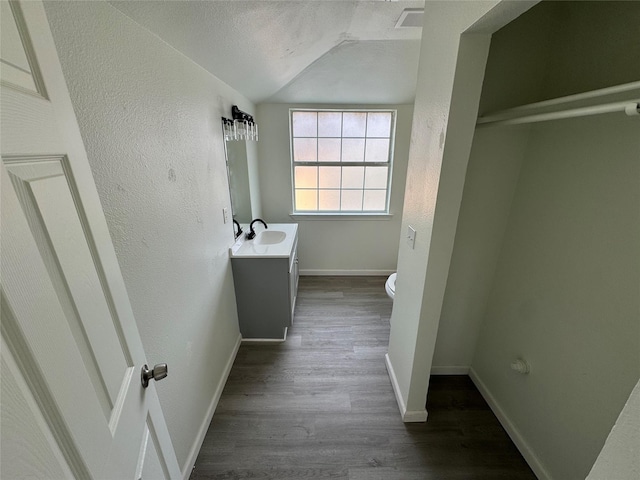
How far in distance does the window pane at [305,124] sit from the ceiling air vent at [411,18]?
1.40m

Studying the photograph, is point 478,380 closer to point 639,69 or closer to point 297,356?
point 297,356

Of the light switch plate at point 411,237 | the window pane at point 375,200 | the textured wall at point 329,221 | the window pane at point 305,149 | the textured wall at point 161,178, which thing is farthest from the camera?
the window pane at point 375,200

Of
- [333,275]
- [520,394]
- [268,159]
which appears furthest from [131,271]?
[333,275]

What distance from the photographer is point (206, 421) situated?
1585mm

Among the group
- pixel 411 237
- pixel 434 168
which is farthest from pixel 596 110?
pixel 411 237

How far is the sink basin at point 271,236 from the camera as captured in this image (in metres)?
2.65

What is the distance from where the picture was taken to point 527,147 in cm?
140

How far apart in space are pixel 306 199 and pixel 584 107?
8.92ft

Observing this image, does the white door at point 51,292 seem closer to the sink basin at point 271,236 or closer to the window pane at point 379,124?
the sink basin at point 271,236

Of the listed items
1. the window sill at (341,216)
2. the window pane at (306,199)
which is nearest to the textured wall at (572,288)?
the window sill at (341,216)

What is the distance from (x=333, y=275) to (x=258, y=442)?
218cm

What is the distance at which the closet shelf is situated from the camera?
667 mm

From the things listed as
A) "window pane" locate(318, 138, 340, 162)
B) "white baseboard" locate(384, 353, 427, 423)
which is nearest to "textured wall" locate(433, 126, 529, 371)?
"white baseboard" locate(384, 353, 427, 423)

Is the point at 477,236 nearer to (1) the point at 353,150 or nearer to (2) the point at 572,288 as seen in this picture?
(2) the point at 572,288
